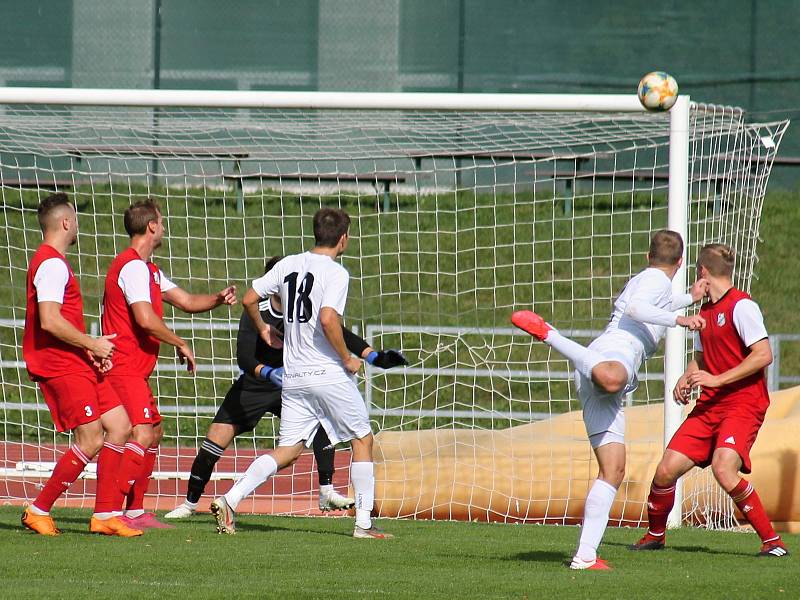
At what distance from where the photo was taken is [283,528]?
8.33 metres

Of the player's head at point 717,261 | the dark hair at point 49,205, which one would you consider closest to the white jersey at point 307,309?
the dark hair at point 49,205

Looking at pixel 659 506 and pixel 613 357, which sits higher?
pixel 613 357

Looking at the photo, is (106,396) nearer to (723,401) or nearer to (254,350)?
(254,350)

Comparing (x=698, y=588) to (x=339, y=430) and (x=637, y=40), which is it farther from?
(x=637, y=40)

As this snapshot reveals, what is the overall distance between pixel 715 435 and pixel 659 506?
0.53 meters

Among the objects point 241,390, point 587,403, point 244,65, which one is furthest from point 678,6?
point 587,403

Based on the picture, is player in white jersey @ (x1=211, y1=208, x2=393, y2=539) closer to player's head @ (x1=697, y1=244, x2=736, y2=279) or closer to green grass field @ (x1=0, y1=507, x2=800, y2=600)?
green grass field @ (x1=0, y1=507, x2=800, y2=600)

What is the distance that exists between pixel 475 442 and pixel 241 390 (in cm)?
214

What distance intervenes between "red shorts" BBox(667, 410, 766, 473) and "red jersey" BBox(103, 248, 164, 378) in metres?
3.25

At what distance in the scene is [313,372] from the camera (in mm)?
7566

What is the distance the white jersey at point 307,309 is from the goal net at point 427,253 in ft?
6.44

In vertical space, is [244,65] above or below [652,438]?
above

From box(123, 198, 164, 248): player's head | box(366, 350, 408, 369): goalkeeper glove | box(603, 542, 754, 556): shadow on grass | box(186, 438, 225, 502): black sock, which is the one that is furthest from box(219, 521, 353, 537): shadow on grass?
box(123, 198, 164, 248): player's head

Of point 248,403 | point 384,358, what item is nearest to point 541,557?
point 384,358
